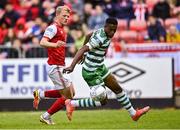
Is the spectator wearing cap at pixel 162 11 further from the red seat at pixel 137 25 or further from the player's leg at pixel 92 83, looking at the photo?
the player's leg at pixel 92 83

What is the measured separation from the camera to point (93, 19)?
25.5 metres

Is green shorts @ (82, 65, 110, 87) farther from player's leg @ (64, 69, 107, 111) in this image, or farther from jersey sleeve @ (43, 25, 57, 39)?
jersey sleeve @ (43, 25, 57, 39)

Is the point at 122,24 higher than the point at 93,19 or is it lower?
lower

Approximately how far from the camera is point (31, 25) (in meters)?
25.2

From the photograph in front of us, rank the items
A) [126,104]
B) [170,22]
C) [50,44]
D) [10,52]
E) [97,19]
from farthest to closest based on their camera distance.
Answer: [97,19]
[170,22]
[10,52]
[126,104]
[50,44]

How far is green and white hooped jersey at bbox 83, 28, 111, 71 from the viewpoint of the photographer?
1564cm

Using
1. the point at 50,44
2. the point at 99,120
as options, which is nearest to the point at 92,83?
the point at 50,44

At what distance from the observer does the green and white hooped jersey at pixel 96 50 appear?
51.3 feet

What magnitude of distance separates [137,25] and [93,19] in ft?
5.31

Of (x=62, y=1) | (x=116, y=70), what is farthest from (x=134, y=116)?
(x=62, y=1)

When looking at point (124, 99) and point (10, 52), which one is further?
point (10, 52)

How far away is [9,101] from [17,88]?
0.42 m

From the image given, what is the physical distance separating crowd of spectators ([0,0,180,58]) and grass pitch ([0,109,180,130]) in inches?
156

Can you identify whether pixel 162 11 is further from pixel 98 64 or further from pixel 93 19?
pixel 98 64
